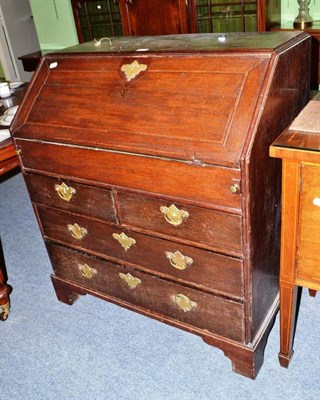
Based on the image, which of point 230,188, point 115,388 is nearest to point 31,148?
point 230,188

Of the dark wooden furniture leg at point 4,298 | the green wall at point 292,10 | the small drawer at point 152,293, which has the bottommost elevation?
the dark wooden furniture leg at point 4,298

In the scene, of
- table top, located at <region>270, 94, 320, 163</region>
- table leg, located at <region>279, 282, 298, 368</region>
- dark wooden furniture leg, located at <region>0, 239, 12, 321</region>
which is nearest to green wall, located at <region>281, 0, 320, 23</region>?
table top, located at <region>270, 94, 320, 163</region>

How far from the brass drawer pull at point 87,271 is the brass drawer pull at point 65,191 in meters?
0.38

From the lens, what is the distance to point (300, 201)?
1.38 meters

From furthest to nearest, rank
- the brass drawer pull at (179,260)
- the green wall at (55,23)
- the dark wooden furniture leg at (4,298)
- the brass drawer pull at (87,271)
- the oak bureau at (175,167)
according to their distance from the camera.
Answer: the green wall at (55,23)
the dark wooden furniture leg at (4,298)
the brass drawer pull at (87,271)
the brass drawer pull at (179,260)
the oak bureau at (175,167)

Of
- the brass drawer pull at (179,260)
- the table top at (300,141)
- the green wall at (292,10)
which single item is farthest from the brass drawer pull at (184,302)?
the green wall at (292,10)

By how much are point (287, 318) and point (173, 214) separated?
0.63m

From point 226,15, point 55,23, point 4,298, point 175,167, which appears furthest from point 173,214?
point 55,23

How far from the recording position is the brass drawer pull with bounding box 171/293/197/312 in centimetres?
176

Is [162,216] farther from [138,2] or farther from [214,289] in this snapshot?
[138,2]

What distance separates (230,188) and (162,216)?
339 mm

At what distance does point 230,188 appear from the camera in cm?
136

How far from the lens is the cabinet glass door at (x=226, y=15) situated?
121 inches

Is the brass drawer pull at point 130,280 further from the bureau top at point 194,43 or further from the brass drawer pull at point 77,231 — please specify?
the bureau top at point 194,43
